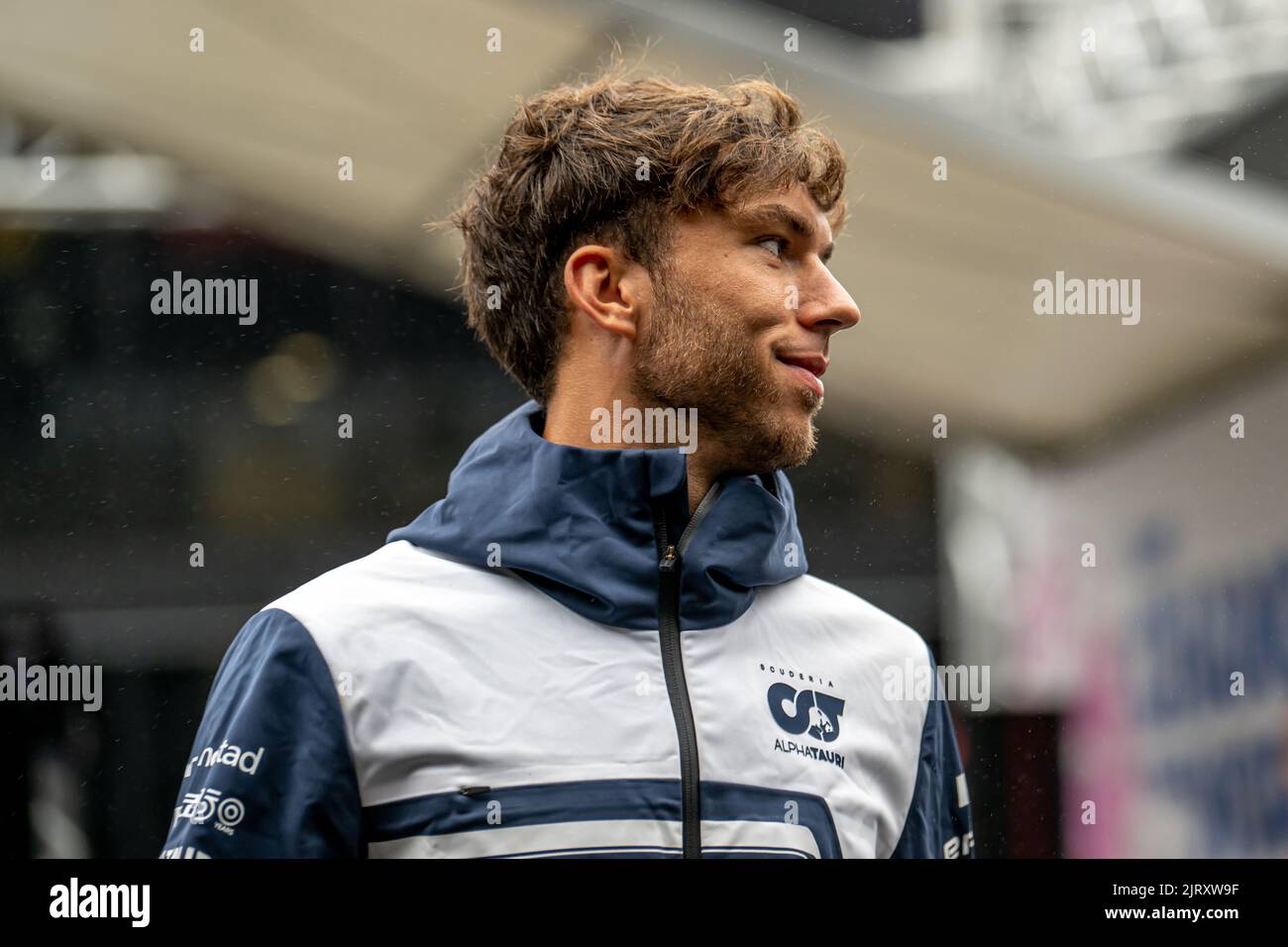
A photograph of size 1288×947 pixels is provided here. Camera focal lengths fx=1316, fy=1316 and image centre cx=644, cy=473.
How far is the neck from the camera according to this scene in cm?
142

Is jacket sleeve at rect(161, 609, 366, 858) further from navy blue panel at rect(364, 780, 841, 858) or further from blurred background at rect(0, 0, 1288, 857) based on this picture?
blurred background at rect(0, 0, 1288, 857)

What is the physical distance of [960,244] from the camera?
361cm

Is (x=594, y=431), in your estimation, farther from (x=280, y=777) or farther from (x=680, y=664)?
(x=280, y=777)

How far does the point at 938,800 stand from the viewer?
1461 millimetres

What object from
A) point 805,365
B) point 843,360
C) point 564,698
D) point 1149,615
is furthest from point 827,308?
point 1149,615

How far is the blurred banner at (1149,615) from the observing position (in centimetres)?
315

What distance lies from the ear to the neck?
0.27 feet

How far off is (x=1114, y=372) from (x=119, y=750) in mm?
2950

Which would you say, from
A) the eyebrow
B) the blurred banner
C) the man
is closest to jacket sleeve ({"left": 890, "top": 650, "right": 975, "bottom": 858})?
the man

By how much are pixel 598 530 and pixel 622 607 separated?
8cm

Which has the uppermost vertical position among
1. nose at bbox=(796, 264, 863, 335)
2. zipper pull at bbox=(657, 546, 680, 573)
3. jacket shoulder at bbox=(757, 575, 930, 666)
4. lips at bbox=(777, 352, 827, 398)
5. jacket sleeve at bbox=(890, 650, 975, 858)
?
nose at bbox=(796, 264, 863, 335)

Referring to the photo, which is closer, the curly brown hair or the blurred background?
the curly brown hair
